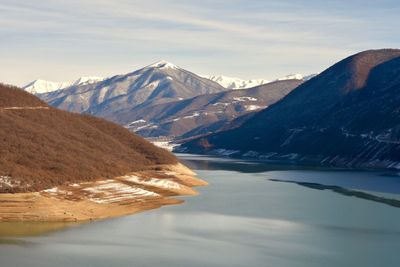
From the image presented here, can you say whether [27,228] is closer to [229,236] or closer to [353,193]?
[229,236]

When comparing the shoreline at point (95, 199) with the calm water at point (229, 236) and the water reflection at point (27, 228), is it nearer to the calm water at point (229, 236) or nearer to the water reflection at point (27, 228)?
the water reflection at point (27, 228)

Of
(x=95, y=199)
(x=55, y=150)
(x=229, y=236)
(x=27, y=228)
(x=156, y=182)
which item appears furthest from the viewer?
(x=156, y=182)

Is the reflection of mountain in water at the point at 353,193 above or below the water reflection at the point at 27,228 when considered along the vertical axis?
above

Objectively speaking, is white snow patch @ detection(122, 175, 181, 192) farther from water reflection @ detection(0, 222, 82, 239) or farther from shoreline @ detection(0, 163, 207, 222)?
water reflection @ detection(0, 222, 82, 239)

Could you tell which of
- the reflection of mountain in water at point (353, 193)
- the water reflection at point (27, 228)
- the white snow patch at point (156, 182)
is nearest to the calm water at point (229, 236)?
the water reflection at point (27, 228)

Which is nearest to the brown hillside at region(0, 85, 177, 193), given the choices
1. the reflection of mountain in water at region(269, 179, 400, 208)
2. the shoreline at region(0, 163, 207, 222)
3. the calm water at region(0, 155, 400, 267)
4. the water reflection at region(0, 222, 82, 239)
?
the shoreline at region(0, 163, 207, 222)

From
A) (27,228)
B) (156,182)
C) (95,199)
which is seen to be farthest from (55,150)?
(27,228)
